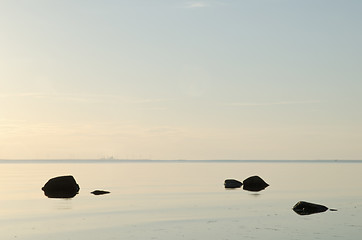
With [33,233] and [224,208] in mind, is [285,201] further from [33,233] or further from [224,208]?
[33,233]

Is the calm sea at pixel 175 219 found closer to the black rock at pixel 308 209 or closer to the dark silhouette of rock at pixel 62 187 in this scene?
the black rock at pixel 308 209

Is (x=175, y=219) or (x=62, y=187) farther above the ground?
(x=62, y=187)

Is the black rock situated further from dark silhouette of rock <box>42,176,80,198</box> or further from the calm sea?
dark silhouette of rock <box>42,176,80,198</box>

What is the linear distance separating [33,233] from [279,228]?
15.4 meters

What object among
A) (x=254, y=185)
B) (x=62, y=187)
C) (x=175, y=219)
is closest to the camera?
→ (x=175, y=219)

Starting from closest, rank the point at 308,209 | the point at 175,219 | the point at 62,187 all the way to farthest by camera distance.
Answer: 1. the point at 175,219
2. the point at 308,209
3. the point at 62,187

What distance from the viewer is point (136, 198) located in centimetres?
5344

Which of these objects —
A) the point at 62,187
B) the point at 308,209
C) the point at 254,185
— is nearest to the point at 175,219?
the point at 308,209

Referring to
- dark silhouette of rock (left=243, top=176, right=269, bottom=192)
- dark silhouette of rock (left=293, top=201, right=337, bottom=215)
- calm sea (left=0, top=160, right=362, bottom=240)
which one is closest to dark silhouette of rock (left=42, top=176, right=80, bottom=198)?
calm sea (left=0, top=160, right=362, bottom=240)

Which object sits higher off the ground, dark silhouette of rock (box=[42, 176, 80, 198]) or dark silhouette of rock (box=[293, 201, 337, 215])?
dark silhouette of rock (box=[42, 176, 80, 198])

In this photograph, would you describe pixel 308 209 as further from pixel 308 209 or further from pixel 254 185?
pixel 254 185

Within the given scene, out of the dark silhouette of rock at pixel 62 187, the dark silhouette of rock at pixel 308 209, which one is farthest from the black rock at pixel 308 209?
the dark silhouette of rock at pixel 62 187

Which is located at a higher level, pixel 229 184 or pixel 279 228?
pixel 229 184

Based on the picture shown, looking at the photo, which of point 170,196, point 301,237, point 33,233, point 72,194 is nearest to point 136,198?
point 170,196
